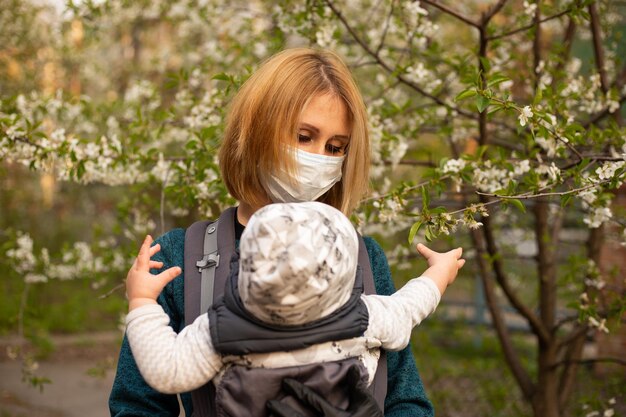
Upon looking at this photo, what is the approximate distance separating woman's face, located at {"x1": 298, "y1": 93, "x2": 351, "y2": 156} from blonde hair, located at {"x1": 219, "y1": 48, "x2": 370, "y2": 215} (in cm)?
2

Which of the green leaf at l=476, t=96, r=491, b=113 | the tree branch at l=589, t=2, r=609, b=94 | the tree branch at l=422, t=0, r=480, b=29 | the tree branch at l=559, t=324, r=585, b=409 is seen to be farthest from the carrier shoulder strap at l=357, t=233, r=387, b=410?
the tree branch at l=559, t=324, r=585, b=409

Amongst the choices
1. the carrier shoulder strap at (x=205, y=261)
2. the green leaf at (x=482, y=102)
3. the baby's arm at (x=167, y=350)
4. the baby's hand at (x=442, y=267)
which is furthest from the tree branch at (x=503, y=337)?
the baby's arm at (x=167, y=350)

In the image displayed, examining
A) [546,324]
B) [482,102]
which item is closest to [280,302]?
[482,102]

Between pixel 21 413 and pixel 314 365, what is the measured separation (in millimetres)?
6088

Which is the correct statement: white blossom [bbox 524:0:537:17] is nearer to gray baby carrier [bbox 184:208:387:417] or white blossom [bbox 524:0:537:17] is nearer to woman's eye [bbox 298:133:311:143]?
woman's eye [bbox 298:133:311:143]

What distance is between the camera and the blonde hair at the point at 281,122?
177cm

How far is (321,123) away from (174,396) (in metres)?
0.80

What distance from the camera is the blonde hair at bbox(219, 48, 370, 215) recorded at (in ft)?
5.80

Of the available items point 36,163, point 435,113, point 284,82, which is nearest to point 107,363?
point 36,163

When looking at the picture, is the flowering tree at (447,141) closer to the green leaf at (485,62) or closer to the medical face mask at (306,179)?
the green leaf at (485,62)

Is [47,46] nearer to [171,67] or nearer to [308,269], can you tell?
[171,67]

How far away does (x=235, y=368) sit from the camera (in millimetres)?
1428

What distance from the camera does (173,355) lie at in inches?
56.2

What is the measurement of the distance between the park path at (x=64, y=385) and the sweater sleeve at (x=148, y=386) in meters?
4.27
